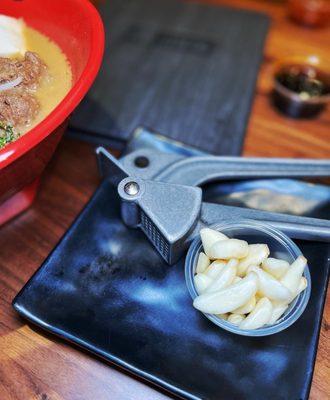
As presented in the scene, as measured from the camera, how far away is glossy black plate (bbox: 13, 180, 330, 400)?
2.64ft

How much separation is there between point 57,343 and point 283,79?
1208 millimetres

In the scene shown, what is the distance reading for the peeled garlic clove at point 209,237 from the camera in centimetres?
90

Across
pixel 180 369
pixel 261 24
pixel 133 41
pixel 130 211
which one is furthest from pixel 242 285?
pixel 261 24

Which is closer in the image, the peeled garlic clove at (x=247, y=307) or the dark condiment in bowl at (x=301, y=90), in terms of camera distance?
the peeled garlic clove at (x=247, y=307)

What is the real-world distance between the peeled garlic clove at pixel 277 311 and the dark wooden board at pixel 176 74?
605mm

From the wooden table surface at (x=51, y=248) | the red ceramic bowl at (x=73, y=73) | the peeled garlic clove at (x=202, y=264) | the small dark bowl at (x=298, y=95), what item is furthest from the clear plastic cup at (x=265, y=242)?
the small dark bowl at (x=298, y=95)

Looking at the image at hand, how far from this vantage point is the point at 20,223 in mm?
1110

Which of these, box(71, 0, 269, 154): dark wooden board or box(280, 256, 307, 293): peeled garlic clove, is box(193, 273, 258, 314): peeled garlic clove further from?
box(71, 0, 269, 154): dark wooden board

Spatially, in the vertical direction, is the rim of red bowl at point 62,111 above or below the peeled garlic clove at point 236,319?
above

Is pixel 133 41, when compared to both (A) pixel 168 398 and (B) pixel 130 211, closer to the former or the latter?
(B) pixel 130 211

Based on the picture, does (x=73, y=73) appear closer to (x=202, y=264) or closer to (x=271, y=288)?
(x=202, y=264)

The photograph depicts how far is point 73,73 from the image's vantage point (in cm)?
106

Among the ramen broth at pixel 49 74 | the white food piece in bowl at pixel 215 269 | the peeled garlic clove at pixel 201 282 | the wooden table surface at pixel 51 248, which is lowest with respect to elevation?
the wooden table surface at pixel 51 248

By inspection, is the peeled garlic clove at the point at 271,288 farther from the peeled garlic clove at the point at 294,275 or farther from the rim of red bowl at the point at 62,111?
the rim of red bowl at the point at 62,111
